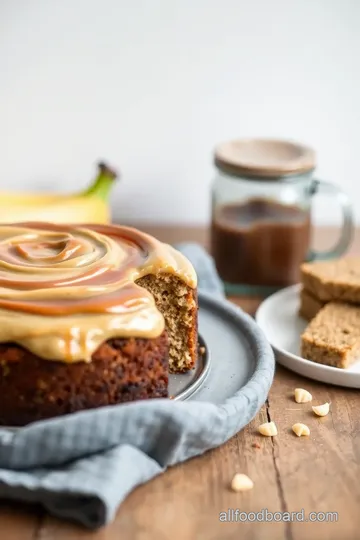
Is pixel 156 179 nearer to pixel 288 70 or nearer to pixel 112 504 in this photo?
pixel 288 70

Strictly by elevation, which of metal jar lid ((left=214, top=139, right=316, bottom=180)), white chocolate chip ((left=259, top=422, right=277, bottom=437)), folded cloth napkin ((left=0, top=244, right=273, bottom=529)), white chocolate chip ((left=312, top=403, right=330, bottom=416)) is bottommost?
white chocolate chip ((left=312, top=403, right=330, bottom=416))

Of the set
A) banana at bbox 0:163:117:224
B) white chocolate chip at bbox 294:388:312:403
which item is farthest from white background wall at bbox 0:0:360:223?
white chocolate chip at bbox 294:388:312:403

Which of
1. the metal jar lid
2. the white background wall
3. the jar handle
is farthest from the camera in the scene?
the white background wall

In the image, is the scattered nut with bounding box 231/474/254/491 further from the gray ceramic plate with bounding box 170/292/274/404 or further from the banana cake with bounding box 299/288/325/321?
the banana cake with bounding box 299/288/325/321

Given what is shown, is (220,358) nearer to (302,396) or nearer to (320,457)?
(302,396)

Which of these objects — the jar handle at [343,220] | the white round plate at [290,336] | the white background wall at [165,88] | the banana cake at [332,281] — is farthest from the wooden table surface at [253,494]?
the white background wall at [165,88]

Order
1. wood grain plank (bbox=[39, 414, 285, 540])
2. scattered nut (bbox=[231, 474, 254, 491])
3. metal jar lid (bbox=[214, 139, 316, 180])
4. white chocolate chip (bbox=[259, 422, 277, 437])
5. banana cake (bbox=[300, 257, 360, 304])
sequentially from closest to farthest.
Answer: wood grain plank (bbox=[39, 414, 285, 540]) < scattered nut (bbox=[231, 474, 254, 491]) < white chocolate chip (bbox=[259, 422, 277, 437]) < banana cake (bbox=[300, 257, 360, 304]) < metal jar lid (bbox=[214, 139, 316, 180])

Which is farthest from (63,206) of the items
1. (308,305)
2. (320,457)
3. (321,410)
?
(320,457)
